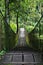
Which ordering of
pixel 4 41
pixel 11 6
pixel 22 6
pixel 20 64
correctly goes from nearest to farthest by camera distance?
pixel 20 64 < pixel 4 41 < pixel 11 6 < pixel 22 6

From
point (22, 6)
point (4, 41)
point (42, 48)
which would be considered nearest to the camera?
point (42, 48)

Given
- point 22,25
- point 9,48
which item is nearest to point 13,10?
point 9,48

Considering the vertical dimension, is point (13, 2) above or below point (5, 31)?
above

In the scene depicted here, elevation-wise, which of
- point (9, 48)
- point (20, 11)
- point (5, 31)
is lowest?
point (9, 48)

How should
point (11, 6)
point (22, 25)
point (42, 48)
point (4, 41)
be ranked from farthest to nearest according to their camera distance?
point (22, 25) → point (11, 6) → point (4, 41) → point (42, 48)

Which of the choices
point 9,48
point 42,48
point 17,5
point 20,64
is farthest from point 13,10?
point 20,64

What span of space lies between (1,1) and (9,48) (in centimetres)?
408

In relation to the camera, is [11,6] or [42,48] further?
[11,6]

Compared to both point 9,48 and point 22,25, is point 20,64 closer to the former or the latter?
point 9,48

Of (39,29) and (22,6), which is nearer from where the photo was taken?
(39,29)

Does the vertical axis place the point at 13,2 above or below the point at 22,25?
above

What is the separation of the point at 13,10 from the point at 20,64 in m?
7.47

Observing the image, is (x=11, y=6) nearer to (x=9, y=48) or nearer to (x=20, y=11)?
(x=20, y=11)

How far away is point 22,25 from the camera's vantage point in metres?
25.1
